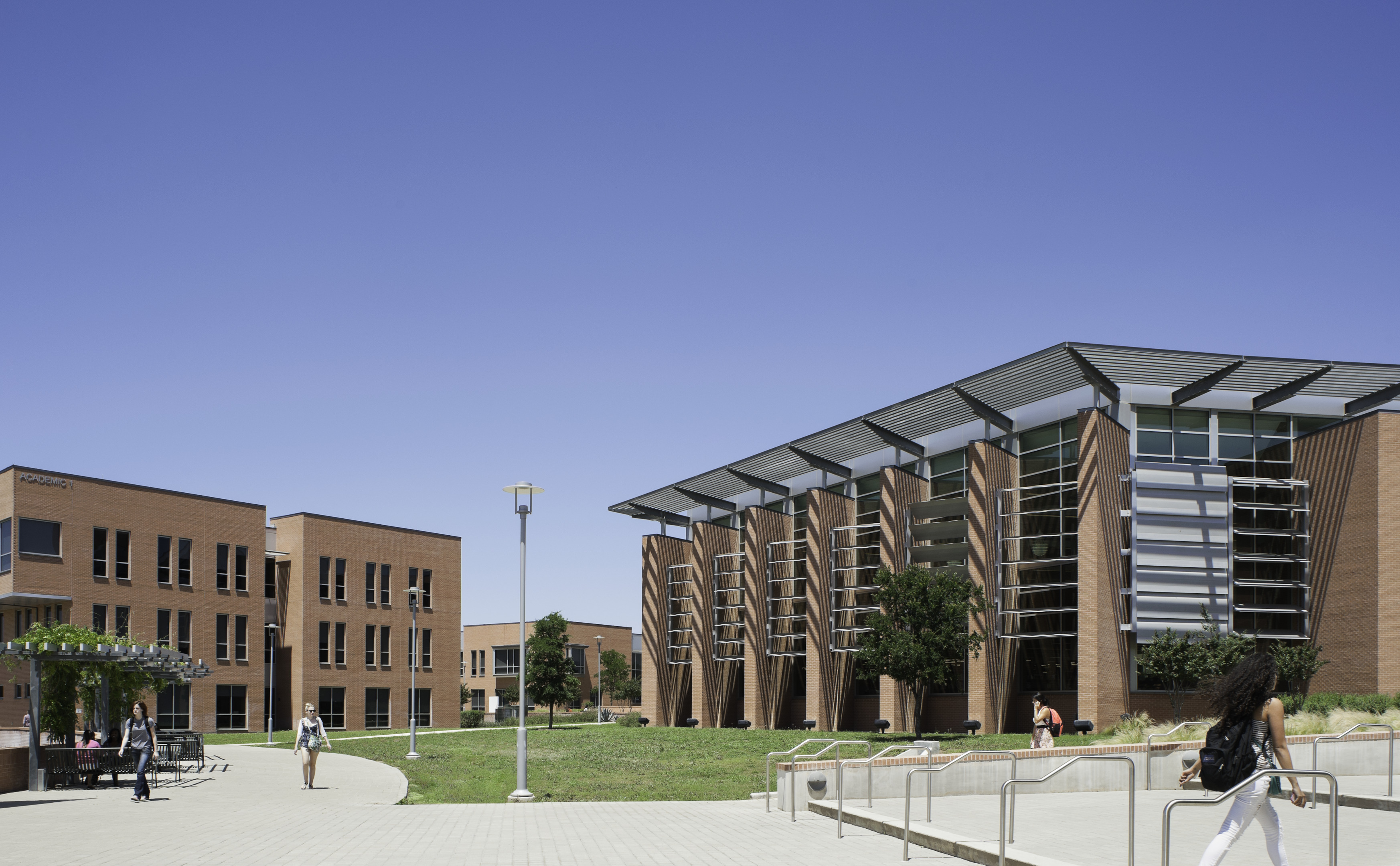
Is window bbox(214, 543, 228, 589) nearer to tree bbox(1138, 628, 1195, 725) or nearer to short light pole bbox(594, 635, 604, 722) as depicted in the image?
short light pole bbox(594, 635, 604, 722)

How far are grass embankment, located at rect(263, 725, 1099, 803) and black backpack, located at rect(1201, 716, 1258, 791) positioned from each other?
531 inches

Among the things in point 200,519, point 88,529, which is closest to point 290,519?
point 200,519

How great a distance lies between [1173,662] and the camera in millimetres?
36281

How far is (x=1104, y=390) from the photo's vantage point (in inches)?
1513

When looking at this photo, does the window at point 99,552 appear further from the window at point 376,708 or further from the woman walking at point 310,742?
the woman walking at point 310,742

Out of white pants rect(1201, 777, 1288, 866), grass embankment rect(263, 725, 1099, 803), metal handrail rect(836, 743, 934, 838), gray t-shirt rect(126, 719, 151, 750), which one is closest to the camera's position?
white pants rect(1201, 777, 1288, 866)

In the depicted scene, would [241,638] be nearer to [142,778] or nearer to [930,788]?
[142,778]

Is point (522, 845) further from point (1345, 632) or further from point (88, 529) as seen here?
point (88, 529)

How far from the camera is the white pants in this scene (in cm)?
860

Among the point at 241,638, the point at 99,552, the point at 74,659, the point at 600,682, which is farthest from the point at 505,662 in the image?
the point at 74,659

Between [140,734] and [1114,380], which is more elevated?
[1114,380]

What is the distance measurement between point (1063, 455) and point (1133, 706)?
807 cm

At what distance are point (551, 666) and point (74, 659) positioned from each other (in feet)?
143

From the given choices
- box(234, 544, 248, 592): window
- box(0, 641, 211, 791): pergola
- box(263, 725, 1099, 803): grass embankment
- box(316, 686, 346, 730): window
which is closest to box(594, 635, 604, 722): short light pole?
box(316, 686, 346, 730): window
